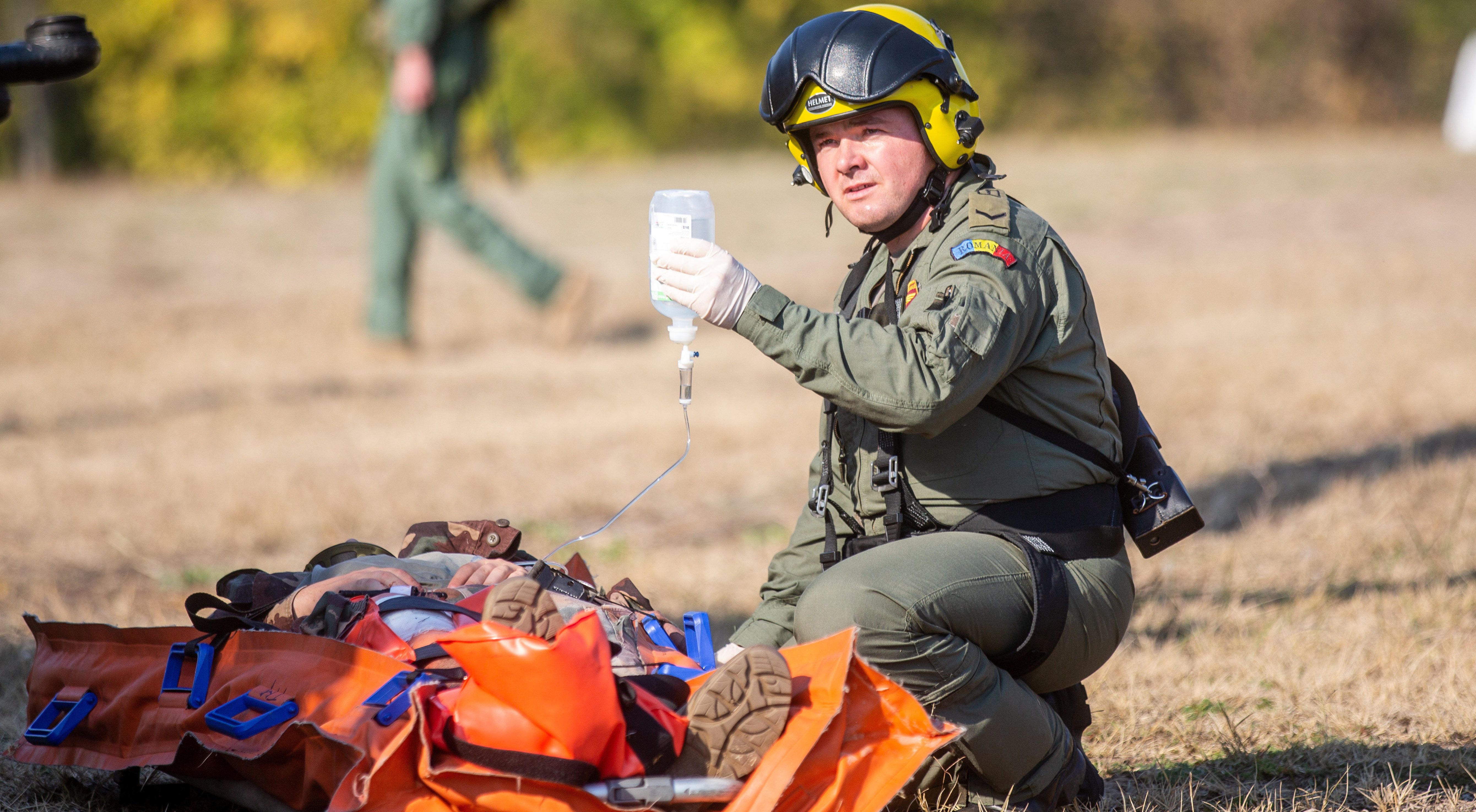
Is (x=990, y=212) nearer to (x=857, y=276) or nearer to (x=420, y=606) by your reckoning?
(x=857, y=276)

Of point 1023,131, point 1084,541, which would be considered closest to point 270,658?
point 1084,541

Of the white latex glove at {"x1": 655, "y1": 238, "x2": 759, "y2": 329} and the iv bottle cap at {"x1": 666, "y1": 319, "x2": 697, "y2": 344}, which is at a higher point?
the white latex glove at {"x1": 655, "y1": 238, "x2": 759, "y2": 329}

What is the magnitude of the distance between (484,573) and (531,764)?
99cm

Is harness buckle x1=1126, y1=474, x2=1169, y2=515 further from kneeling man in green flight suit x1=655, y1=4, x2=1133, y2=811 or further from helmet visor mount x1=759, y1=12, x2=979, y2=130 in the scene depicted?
helmet visor mount x1=759, y1=12, x2=979, y2=130

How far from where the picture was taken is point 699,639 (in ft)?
11.0

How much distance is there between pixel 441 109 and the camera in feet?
32.9

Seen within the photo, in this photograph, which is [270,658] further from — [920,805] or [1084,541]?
[1084,541]

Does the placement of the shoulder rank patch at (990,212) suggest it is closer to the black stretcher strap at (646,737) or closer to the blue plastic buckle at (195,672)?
the black stretcher strap at (646,737)

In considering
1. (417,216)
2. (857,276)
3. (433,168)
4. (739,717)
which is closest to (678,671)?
(739,717)

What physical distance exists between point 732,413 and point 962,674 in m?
5.79

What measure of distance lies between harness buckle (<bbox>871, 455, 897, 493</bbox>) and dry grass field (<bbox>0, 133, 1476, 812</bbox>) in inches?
37.4

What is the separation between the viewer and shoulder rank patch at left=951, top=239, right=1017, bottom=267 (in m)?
2.84

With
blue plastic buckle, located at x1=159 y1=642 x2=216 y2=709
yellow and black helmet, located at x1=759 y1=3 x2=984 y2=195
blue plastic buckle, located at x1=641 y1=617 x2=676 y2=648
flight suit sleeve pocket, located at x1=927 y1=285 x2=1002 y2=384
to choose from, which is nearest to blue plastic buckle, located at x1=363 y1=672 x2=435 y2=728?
blue plastic buckle, located at x1=159 y1=642 x2=216 y2=709

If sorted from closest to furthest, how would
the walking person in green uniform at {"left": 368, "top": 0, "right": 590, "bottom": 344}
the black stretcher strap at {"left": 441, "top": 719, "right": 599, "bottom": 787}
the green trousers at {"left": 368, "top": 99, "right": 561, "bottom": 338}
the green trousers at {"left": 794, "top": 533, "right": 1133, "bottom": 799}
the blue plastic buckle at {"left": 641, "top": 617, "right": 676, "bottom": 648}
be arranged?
1. the black stretcher strap at {"left": 441, "top": 719, "right": 599, "bottom": 787}
2. the green trousers at {"left": 794, "top": 533, "right": 1133, "bottom": 799}
3. the blue plastic buckle at {"left": 641, "top": 617, "right": 676, "bottom": 648}
4. the walking person in green uniform at {"left": 368, "top": 0, "right": 590, "bottom": 344}
5. the green trousers at {"left": 368, "top": 99, "right": 561, "bottom": 338}
